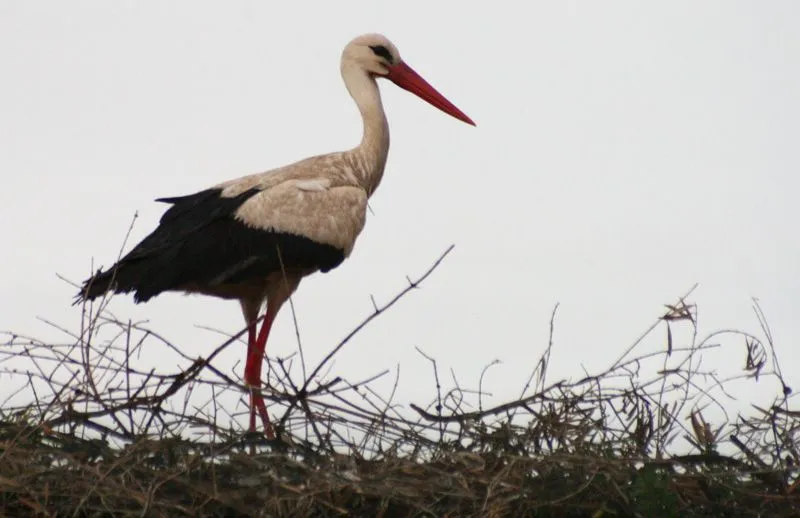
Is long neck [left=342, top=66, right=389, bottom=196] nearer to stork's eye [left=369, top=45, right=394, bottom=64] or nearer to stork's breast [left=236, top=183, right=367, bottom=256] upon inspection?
stork's eye [left=369, top=45, right=394, bottom=64]

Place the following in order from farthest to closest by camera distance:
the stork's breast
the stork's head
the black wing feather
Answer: the stork's head, the stork's breast, the black wing feather

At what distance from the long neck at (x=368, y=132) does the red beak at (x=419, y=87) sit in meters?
0.15

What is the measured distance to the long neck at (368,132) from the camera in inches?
314

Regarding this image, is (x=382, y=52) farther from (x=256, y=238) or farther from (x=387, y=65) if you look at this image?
(x=256, y=238)

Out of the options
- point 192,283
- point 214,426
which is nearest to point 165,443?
point 214,426

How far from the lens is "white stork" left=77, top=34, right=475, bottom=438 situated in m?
7.06

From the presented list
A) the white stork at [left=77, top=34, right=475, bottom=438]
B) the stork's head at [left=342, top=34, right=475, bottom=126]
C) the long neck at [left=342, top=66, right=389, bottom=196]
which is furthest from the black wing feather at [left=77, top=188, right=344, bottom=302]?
the stork's head at [left=342, top=34, right=475, bottom=126]

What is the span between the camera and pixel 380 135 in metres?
8.12

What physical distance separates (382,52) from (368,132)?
504 millimetres

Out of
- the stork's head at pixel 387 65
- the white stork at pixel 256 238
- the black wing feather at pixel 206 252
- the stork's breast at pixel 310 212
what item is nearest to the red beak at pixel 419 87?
the stork's head at pixel 387 65

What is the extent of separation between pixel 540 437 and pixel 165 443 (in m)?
1.10

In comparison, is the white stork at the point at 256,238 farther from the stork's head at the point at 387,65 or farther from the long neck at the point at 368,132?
the stork's head at the point at 387,65

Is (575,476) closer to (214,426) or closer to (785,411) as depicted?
(785,411)

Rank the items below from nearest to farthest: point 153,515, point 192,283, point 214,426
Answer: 1. point 153,515
2. point 214,426
3. point 192,283
